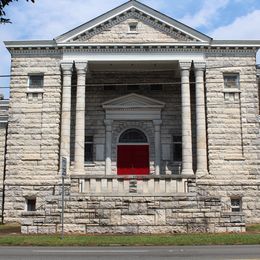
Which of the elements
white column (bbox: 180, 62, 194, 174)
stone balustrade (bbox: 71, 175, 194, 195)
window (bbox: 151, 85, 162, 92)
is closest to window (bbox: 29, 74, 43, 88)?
window (bbox: 151, 85, 162, 92)

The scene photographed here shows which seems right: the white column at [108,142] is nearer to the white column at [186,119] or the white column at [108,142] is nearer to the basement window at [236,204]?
the white column at [186,119]

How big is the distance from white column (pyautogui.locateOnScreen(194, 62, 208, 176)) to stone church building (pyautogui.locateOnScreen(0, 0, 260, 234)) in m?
0.06

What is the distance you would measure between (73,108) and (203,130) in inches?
311

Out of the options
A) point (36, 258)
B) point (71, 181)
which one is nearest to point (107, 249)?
point (36, 258)

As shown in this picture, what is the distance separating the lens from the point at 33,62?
27422mm

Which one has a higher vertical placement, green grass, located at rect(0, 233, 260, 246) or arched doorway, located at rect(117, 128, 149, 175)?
arched doorway, located at rect(117, 128, 149, 175)

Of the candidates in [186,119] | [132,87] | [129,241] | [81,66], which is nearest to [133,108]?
[132,87]

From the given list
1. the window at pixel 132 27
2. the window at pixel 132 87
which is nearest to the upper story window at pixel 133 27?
the window at pixel 132 27

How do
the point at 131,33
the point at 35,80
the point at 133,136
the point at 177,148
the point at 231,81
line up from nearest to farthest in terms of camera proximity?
the point at 131,33 < the point at 231,81 < the point at 35,80 < the point at 177,148 < the point at 133,136

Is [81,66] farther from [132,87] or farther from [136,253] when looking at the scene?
[136,253]

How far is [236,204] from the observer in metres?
26.0

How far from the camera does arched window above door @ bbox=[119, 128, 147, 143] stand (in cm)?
2892

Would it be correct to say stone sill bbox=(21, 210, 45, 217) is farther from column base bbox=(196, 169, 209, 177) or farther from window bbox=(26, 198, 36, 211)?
column base bbox=(196, 169, 209, 177)

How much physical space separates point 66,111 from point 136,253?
14.6m
